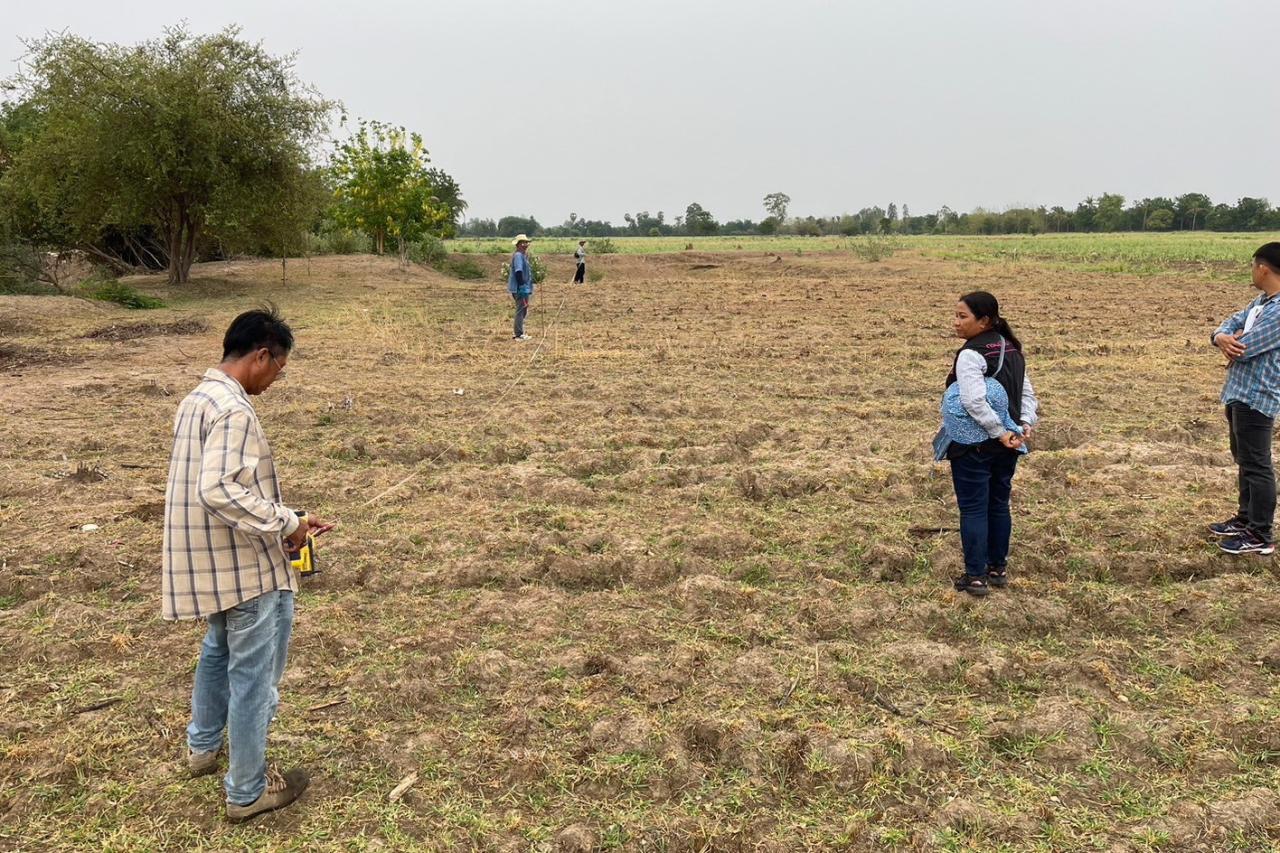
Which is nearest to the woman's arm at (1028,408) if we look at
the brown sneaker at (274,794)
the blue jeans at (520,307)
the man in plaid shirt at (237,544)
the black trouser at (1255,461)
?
the black trouser at (1255,461)

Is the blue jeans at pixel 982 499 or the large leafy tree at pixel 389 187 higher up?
the large leafy tree at pixel 389 187

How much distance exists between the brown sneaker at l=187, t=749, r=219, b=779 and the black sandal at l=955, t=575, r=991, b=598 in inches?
137

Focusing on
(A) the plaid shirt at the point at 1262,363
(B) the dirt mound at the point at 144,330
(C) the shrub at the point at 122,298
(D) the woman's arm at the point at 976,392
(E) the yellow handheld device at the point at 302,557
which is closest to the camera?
(E) the yellow handheld device at the point at 302,557

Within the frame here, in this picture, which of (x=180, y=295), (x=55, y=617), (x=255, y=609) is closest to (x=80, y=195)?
(x=180, y=295)

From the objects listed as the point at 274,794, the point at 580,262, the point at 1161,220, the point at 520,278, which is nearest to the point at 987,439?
the point at 274,794

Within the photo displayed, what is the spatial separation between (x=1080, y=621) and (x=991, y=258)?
→ 37.6 meters

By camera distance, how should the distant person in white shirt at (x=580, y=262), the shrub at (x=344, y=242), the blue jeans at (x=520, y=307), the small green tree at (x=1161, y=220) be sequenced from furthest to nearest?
1. the small green tree at (x=1161, y=220)
2. the shrub at (x=344, y=242)
3. the distant person in white shirt at (x=580, y=262)
4. the blue jeans at (x=520, y=307)

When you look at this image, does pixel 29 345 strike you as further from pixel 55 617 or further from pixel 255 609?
pixel 255 609

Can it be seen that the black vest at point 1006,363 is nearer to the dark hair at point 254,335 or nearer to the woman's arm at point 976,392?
the woman's arm at point 976,392

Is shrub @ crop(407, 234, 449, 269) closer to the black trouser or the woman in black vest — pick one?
the woman in black vest

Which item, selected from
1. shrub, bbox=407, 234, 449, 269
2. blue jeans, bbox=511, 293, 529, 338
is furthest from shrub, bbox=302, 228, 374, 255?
blue jeans, bbox=511, 293, 529, 338

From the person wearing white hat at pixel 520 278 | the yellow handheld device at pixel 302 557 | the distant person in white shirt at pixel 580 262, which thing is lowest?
the yellow handheld device at pixel 302 557

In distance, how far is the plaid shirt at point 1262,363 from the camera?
4.27m

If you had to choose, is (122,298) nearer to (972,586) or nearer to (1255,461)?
(972,586)
